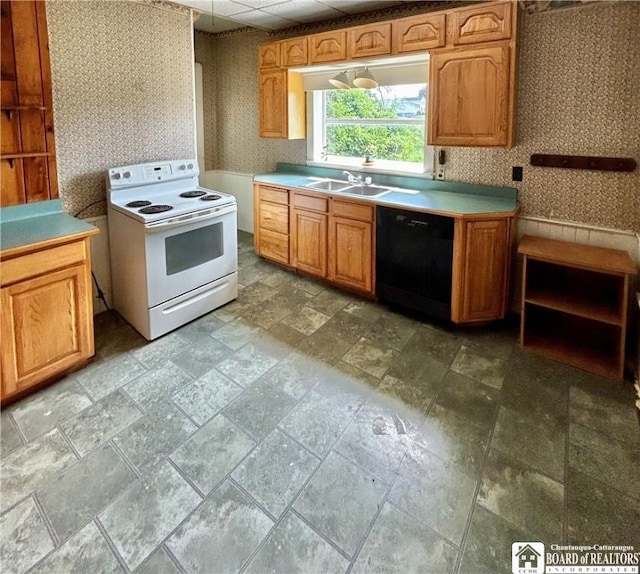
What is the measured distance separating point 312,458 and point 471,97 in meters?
2.51

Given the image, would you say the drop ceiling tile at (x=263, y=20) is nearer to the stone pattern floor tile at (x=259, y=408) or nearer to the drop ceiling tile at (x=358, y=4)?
the drop ceiling tile at (x=358, y=4)

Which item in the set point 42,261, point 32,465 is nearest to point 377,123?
point 42,261

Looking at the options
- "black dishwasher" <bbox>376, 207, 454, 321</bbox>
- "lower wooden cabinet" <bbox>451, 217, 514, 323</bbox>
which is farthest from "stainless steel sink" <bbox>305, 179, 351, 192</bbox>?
"lower wooden cabinet" <bbox>451, 217, 514, 323</bbox>

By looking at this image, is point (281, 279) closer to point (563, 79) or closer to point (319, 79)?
point (319, 79)

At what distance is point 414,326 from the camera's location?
3297 millimetres

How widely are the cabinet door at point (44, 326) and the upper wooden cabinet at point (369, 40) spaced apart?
101 inches

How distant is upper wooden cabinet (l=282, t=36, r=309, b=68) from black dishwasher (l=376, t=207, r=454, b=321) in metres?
1.59

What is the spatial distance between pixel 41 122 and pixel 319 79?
2.37m

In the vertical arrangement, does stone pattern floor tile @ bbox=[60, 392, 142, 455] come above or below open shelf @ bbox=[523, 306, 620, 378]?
below

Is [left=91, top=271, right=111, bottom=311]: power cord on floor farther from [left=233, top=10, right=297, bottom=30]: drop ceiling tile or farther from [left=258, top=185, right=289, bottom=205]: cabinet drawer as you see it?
[left=233, top=10, right=297, bottom=30]: drop ceiling tile

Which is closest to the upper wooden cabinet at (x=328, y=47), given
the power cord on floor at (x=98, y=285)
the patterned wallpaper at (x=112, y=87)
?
the patterned wallpaper at (x=112, y=87)

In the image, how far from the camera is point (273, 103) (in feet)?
14.0

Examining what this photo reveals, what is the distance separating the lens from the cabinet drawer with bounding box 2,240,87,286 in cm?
217

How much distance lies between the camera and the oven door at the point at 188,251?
2.93 m
